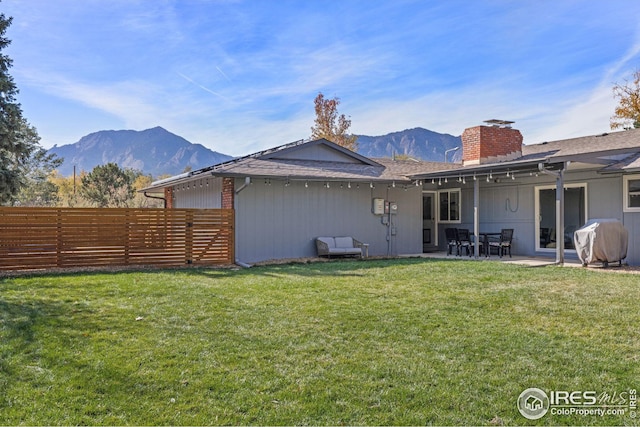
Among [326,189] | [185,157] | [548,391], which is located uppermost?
[185,157]

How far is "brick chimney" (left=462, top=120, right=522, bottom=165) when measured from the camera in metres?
14.7

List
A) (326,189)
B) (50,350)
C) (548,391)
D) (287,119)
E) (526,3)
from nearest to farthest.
Result: (548,391) < (50,350) < (526,3) < (326,189) < (287,119)

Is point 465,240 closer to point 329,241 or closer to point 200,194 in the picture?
point 329,241

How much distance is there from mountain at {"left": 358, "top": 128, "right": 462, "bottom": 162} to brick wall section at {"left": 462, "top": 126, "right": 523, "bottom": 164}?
135 m

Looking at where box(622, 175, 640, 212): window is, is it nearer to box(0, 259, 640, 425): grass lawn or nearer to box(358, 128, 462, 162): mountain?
box(0, 259, 640, 425): grass lawn

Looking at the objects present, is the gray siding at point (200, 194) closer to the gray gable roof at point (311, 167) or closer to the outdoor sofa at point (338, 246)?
the gray gable roof at point (311, 167)

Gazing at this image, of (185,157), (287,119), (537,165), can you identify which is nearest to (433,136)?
(185,157)

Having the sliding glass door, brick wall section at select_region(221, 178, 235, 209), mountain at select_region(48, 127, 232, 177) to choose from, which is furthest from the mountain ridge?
brick wall section at select_region(221, 178, 235, 209)

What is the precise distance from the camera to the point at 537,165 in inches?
414

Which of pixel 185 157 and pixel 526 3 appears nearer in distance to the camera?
pixel 526 3

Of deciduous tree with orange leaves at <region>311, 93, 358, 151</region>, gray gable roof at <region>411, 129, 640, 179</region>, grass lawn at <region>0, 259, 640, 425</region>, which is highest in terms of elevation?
deciduous tree with orange leaves at <region>311, 93, 358, 151</region>

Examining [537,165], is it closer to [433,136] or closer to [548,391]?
[548,391]

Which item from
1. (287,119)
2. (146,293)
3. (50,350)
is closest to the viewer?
(50,350)

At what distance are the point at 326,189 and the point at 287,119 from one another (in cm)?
2136
